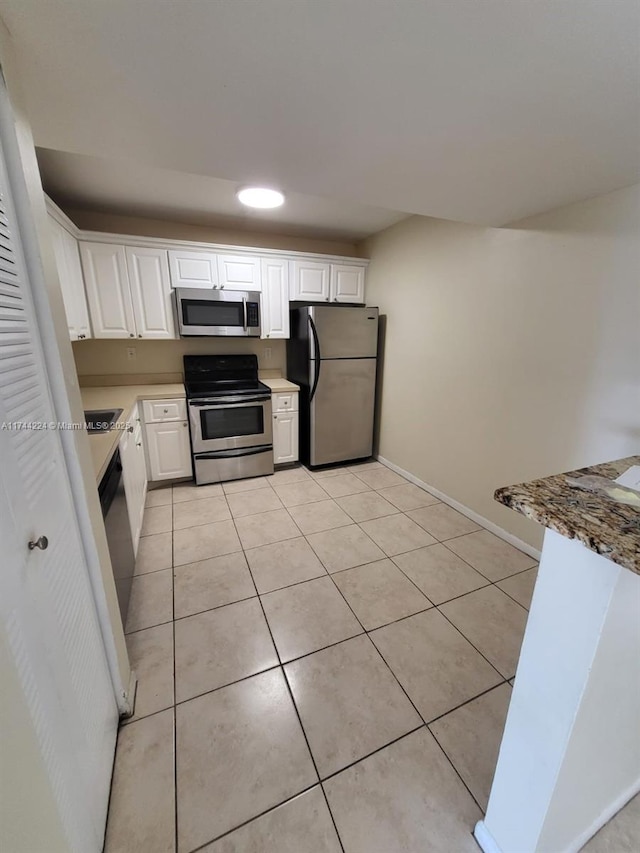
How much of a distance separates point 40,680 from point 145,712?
2.92ft

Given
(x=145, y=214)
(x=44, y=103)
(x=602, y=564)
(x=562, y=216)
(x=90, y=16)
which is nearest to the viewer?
(x=602, y=564)

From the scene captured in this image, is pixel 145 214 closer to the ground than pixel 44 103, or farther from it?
farther from it

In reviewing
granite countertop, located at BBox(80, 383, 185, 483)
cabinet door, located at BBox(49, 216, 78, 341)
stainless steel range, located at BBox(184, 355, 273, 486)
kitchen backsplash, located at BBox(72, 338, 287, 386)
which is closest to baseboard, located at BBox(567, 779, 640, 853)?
granite countertop, located at BBox(80, 383, 185, 483)

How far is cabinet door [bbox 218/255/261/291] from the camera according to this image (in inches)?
119

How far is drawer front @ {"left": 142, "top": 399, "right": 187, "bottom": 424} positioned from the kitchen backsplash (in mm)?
535

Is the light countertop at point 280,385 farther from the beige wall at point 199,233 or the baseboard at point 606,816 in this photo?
the baseboard at point 606,816

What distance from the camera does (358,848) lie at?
3.18ft

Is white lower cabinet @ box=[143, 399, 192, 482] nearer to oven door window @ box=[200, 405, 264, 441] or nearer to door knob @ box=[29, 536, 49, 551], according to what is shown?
oven door window @ box=[200, 405, 264, 441]

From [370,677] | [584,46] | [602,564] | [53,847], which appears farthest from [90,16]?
[370,677]

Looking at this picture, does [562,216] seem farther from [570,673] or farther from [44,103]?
[44,103]

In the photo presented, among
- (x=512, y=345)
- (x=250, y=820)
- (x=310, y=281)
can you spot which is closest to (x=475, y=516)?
(x=512, y=345)

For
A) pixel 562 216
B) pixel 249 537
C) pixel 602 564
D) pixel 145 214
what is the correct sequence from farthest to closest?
pixel 145 214 < pixel 249 537 < pixel 562 216 < pixel 602 564

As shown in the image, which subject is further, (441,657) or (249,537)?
(249,537)

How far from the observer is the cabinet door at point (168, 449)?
2947mm
